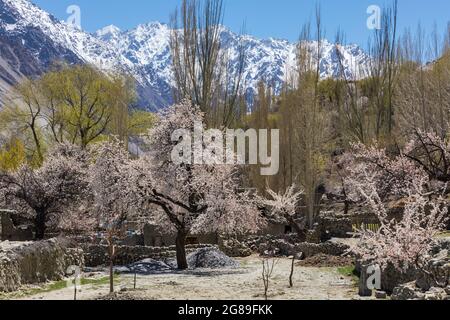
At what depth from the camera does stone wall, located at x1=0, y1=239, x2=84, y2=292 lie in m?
15.8

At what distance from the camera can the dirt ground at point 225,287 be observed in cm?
1398

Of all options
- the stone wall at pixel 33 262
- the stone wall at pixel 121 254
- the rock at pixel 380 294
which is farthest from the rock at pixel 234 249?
the rock at pixel 380 294

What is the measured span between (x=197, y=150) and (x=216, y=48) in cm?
1027

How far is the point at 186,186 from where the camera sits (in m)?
21.5

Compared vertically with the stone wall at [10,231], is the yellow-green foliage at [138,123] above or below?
above

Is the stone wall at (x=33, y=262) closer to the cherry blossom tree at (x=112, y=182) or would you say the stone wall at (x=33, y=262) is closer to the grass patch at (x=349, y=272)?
the cherry blossom tree at (x=112, y=182)

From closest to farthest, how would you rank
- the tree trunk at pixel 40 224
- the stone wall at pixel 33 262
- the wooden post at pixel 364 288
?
the wooden post at pixel 364 288 < the stone wall at pixel 33 262 < the tree trunk at pixel 40 224

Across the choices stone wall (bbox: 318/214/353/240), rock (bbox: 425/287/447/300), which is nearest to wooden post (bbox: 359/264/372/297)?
rock (bbox: 425/287/447/300)

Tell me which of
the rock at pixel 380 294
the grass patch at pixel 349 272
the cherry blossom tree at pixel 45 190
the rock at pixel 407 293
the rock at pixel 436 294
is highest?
the cherry blossom tree at pixel 45 190

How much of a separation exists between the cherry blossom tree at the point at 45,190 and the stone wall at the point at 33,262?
7.83 metres

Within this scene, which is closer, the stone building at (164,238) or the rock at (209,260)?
the rock at (209,260)

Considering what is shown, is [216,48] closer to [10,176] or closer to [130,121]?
[10,176]
